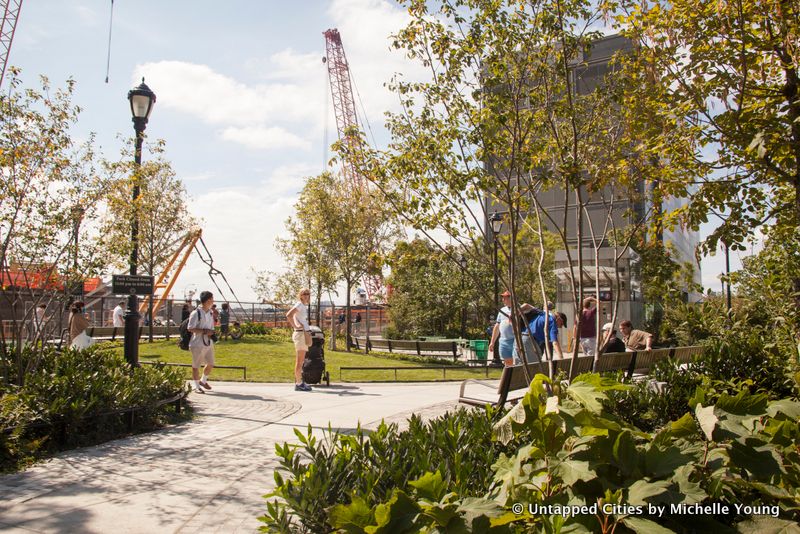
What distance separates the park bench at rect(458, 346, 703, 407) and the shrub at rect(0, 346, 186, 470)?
153 inches

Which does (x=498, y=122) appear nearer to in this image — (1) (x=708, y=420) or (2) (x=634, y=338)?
(1) (x=708, y=420)

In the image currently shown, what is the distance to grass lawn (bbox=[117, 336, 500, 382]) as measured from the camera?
13961 millimetres

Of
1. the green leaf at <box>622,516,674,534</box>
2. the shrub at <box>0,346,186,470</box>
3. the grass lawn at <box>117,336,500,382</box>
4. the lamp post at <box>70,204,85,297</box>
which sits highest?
the lamp post at <box>70,204,85,297</box>

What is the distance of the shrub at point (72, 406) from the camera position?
5.37m

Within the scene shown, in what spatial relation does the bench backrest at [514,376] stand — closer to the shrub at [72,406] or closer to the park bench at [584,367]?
the park bench at [584,367]

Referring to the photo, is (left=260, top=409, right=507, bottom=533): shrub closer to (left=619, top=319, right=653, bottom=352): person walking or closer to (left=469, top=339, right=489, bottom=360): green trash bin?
(left=619, top=319, right=653, bottom=352): person walking

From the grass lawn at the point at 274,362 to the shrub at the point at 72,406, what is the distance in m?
4.44

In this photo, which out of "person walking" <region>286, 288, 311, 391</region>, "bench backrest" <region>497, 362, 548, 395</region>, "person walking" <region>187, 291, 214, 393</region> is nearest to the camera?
"bench backrest" <region>497, 362, 548, 395</region>

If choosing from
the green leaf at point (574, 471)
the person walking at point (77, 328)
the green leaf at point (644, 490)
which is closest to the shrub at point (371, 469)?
the green leaf at point (574, 471)

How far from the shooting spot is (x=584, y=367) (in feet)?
24.8

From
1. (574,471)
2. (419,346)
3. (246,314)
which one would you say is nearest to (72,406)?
(574,471)

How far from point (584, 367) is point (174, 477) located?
5139 mm

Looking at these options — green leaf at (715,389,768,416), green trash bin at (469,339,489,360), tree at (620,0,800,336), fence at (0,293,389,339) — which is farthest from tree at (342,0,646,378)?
fence at (0,293,389,339)

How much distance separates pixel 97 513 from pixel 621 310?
1911 centimetres
